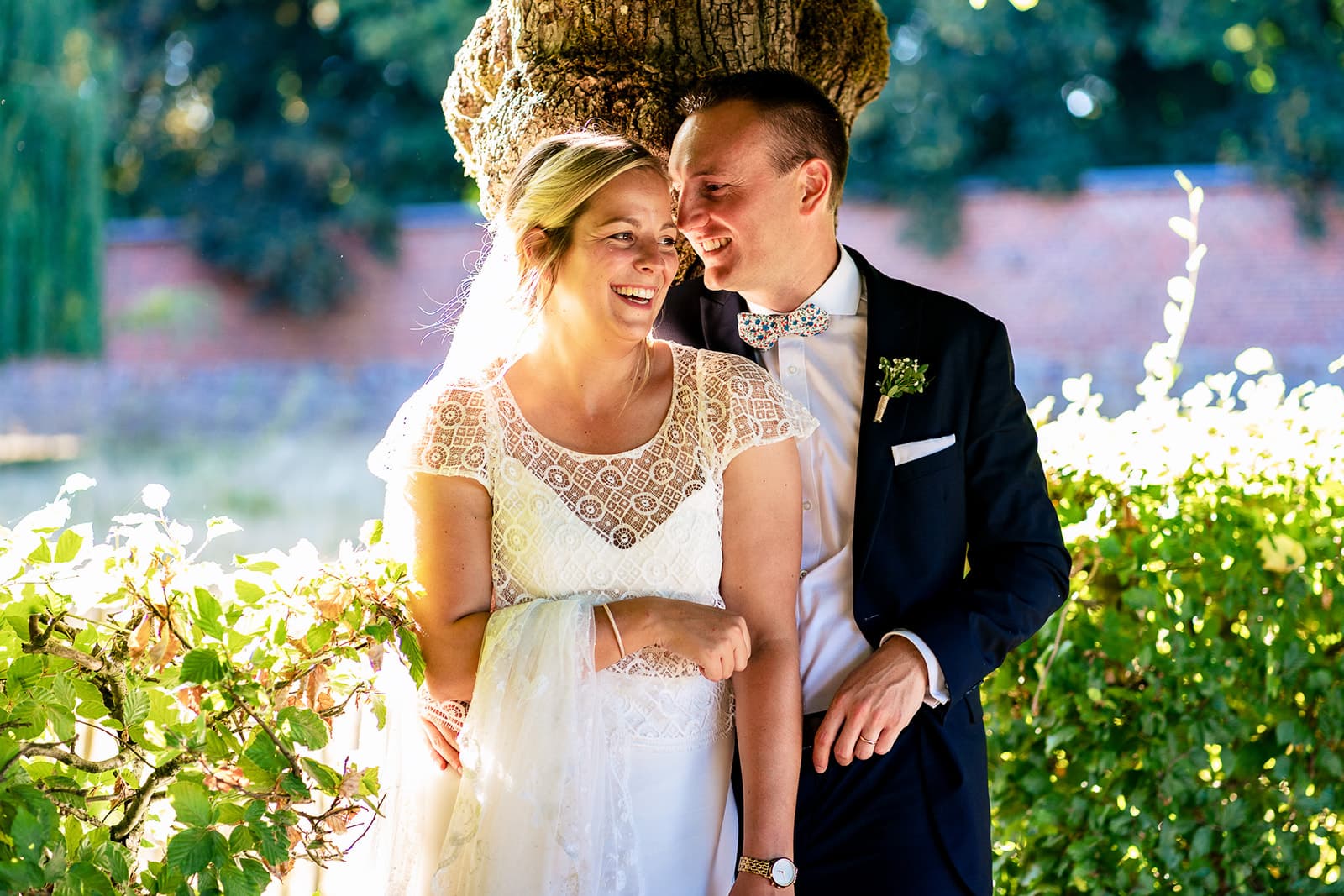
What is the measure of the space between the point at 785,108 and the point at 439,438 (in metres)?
1.06

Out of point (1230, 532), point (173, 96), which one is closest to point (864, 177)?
point (173, 96)

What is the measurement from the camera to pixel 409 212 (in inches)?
962

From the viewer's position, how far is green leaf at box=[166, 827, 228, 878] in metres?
2.07

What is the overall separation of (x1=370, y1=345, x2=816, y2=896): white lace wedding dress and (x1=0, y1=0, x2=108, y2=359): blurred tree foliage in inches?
656

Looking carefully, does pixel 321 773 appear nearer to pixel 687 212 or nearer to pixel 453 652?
pixel 453 652

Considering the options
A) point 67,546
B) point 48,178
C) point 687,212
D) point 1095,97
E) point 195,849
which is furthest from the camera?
point 1095,97

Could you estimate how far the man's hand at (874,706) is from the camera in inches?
98.0

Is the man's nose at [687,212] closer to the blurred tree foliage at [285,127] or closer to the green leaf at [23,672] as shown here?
the green leaf at [23,672]

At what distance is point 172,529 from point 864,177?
2301cm

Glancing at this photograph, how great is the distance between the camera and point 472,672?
243 centimetres

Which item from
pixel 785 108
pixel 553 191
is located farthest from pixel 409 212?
pixel 553 191

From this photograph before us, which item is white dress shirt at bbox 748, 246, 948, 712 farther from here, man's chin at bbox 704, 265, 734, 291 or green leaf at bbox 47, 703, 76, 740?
green leaf at bbox 47, 703, 76, 740

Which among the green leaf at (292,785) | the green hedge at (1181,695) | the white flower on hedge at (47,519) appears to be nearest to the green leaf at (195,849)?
the green leaf at (292,785)

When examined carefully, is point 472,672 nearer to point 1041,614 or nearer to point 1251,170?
point 1041,614
